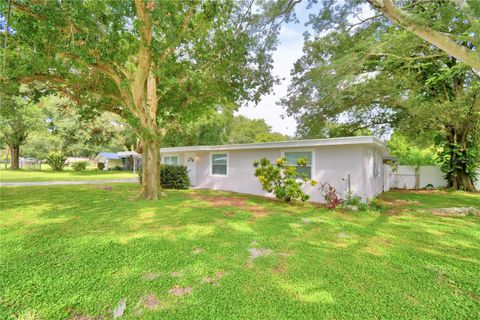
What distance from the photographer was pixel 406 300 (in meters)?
2.52

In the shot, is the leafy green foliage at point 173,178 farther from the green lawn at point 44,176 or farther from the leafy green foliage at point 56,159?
the leafy green foliage at point 56,159

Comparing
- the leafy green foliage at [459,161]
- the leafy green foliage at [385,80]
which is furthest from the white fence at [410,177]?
the leafy green foliage at [459,161]

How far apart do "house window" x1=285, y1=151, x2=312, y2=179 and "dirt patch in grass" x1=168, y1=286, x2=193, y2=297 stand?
6.86 metres

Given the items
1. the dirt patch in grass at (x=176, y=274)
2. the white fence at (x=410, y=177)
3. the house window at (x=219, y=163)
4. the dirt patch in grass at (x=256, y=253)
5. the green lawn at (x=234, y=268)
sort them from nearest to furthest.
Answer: the green lawn at (x=234, y=268) → the dirt patch in grass at (x=176, y=274) → the dirt patch in grass at (x=256, y=253) → the house window at (x=219, y=163) → the white fence at (x=410, y=177)

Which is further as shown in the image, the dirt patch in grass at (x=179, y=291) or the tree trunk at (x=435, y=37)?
the tree trunk at (x=435, y=37)

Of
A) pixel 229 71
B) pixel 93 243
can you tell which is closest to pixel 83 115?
pixel 229 71

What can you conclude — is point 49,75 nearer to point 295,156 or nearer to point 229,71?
point 229,71

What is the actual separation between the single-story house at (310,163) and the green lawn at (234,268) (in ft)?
8.06

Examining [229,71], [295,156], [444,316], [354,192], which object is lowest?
[444,316]

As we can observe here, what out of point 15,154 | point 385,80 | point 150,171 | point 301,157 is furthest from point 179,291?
point 15,154

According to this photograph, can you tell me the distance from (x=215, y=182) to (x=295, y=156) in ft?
16.5

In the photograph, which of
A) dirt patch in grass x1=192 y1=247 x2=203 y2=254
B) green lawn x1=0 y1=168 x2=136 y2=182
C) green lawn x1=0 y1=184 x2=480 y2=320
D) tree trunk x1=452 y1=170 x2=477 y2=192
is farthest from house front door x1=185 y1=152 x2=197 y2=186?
tree trunk x1=452 y1=170 x2=477 y2=192

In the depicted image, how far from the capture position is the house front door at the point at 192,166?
13.7 metres

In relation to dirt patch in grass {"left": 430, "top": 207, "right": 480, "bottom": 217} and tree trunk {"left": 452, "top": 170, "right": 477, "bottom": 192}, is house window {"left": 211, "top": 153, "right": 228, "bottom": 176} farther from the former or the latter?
tree trunk {"left": 452, "top": 170, "right": 477, "bottom": 192}
